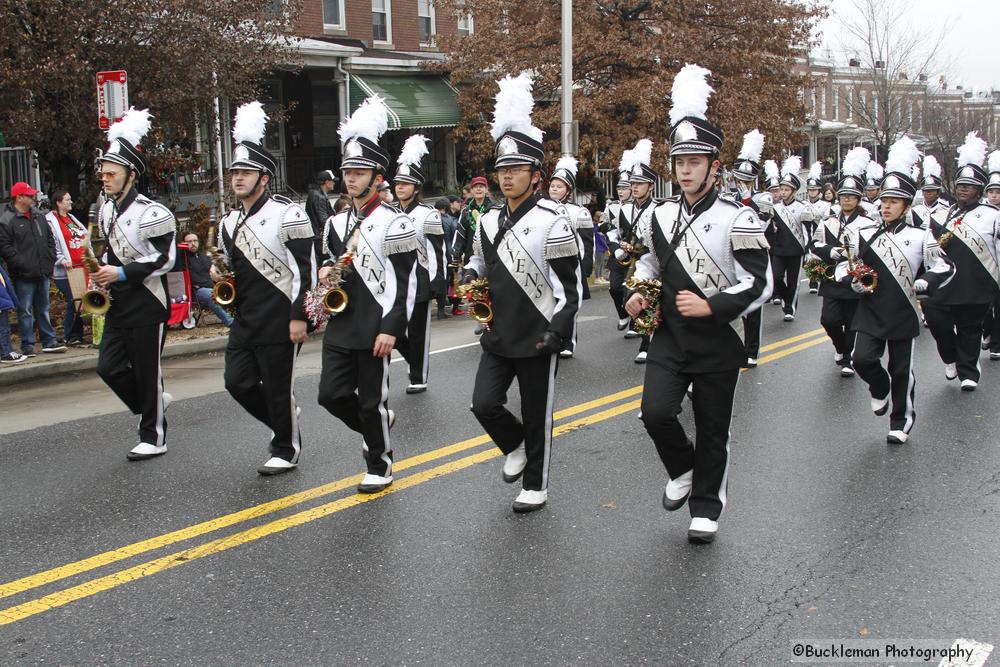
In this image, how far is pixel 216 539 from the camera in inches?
223

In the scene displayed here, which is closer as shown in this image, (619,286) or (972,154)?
(972,154)

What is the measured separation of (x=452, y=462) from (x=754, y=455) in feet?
6.68

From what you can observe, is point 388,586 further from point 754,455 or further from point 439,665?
point 754,455

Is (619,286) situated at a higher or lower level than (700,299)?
lower

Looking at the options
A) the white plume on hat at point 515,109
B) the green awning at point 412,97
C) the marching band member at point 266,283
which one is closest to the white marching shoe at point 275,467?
the marching band member at point 266,283

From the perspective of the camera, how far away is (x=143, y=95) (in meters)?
14.9

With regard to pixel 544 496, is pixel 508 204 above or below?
above

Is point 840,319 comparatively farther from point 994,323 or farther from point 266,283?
point 266,283

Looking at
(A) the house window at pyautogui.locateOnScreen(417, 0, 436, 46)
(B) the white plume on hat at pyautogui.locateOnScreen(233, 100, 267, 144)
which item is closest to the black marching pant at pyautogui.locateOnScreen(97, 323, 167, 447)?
(B) the white plume on hat at pyautogui.locateOnScreen(233, 100, 267, 144)

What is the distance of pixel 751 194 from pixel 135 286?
26.9 feet

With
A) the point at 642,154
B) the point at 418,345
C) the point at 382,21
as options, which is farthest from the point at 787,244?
the point at 382,21

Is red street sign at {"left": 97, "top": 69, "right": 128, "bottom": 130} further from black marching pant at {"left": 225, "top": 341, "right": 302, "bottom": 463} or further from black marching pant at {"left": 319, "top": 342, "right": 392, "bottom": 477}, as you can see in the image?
black marching pant at {"left": 319, "top": 342, "right": 392, "bottom": 477}

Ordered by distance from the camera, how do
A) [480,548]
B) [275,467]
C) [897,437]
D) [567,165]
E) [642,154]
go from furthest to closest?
[642,154] < [567,165] < [897,437] < [275,467] < [480,548]

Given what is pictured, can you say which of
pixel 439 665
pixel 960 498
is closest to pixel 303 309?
pixel 439 665
